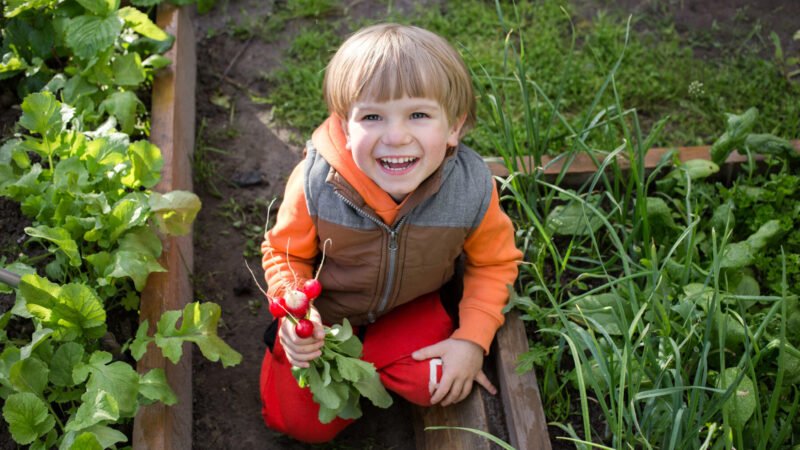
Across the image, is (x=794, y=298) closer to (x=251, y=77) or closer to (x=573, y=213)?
(x=573, y=213)

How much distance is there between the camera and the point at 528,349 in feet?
7.90

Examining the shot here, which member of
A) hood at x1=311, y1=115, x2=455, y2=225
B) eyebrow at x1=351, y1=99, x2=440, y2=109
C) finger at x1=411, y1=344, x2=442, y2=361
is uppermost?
eyebrow at x1=351, y1=99, x2=440, y2=109

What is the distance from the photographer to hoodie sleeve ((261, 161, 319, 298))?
2305 mm

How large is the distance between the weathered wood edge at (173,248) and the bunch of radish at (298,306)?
45 cm

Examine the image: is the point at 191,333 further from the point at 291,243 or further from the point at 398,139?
the point at 398,139

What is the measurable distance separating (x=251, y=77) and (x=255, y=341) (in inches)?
45.7

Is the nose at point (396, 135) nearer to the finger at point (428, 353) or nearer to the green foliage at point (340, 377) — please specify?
the green foliage at point (340, 377)

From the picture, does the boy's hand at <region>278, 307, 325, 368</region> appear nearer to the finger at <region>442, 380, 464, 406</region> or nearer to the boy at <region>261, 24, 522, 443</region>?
the boy at <region>261, 24, 522, 443</region>

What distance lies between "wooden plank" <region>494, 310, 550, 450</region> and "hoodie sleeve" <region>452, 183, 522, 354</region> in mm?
46

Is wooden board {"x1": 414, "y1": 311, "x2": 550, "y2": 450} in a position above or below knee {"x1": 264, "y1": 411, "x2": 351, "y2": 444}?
above

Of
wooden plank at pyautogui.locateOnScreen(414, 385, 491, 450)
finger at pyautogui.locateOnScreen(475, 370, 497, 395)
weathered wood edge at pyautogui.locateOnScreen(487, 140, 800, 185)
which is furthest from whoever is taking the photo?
weathered wood edge at pyautogui.locateOnScreen(487, 140, 800, 185)

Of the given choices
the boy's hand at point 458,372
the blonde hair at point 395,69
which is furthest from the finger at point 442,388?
the blonde hair at point 395,69

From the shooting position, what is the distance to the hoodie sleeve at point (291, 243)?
2305 millimetres

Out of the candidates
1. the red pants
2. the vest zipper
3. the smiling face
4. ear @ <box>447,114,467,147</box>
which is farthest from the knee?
ear @ <box>447,114,467,147</box>
